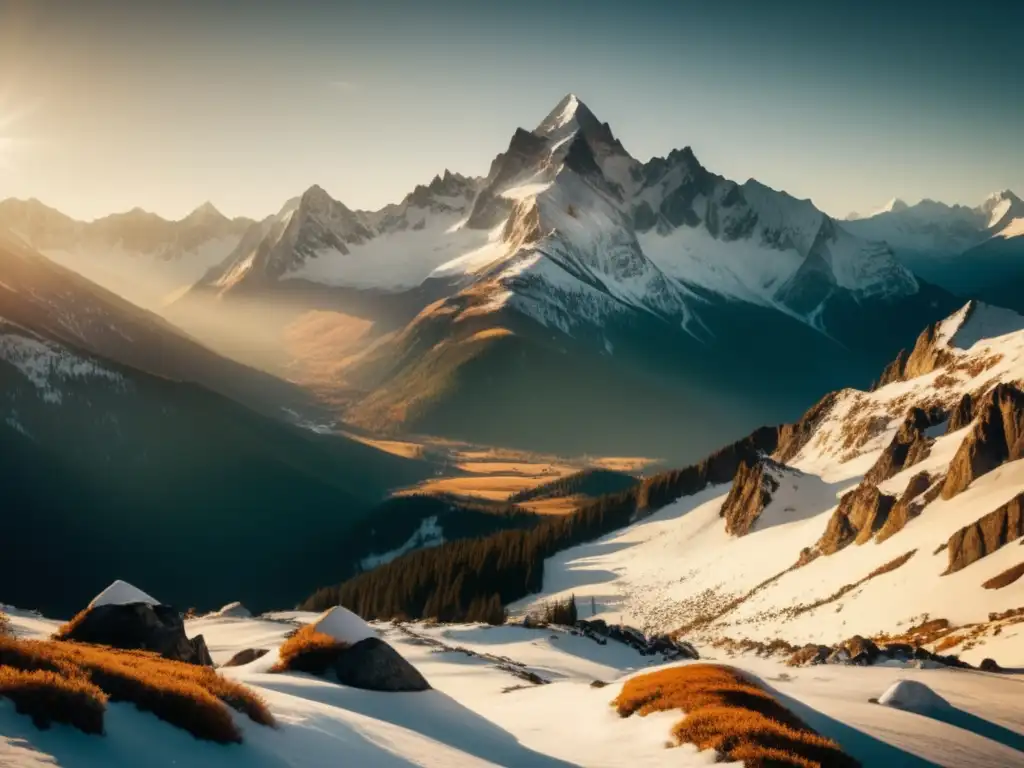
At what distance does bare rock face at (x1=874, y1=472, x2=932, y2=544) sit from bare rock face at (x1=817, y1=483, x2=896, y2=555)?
5.10ft

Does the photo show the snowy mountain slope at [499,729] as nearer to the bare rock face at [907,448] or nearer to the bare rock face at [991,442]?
the bare rock face at [991,442]

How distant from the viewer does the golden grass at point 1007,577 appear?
173 feet

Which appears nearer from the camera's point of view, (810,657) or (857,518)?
(810,657)

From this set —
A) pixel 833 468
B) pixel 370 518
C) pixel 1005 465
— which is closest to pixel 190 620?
pixel 1005 465

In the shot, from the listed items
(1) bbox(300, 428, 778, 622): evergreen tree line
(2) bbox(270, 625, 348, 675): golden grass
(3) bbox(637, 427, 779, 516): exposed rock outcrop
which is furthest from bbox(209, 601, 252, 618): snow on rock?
(3) bbox(637, 427, 779, 516): exposed rock outcrop

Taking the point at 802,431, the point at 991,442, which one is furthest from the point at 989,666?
the point at 802,431

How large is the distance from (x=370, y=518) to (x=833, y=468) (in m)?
121

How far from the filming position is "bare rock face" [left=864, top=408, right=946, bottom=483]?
279ft

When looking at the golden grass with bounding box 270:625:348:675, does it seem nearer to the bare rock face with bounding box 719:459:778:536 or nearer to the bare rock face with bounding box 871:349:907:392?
the bare rock face with bounding box 719:459:778:536

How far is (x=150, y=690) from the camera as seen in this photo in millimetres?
16812

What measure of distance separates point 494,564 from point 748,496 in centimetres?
3872

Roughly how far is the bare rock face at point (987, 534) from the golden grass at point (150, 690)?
56520 millimetres

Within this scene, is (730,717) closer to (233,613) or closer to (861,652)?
(861,652)

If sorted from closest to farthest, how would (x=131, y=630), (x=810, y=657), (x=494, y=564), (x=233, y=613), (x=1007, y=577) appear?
(x=131, y=630)
(x=810, y=657)
(x=1007, y=577)
(x=233, y=613)
(x=494, y=564)
